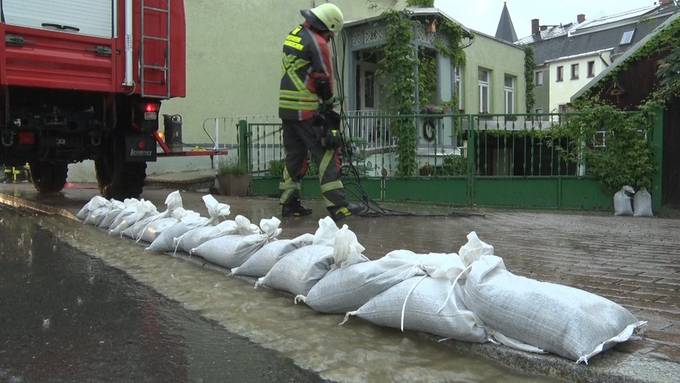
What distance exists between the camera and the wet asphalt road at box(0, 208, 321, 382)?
2439mm

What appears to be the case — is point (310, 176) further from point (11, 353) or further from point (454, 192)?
point (11, 353)

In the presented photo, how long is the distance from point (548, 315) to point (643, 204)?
709cm

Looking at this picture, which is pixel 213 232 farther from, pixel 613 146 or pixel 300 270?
pixel 613 146

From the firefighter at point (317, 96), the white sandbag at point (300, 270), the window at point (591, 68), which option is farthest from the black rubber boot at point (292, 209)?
the window at point (591, 68)

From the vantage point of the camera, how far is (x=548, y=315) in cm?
242

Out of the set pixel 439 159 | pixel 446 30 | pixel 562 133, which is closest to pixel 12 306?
pixel 439 159

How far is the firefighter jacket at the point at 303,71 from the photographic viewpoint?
230 inches

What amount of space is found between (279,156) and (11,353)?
8.02 meters

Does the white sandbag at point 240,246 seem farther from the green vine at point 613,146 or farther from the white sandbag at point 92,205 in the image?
the green vine at point 613,146

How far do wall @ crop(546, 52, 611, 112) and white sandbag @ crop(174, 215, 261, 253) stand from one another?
47.4 m

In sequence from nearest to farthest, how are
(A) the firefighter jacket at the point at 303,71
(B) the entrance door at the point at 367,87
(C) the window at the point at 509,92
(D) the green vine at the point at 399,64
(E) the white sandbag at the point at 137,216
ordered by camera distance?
(E) the white sandbag at the point at 137,216 → (A) the firefighter jacket at the point at 303,71 → (D) the green vine at the point at 399,64 → (B) the entrance door at the point at 367,87 → (C) the window at the point at 509,92

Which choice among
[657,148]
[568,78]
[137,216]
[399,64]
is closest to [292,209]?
[137,216]

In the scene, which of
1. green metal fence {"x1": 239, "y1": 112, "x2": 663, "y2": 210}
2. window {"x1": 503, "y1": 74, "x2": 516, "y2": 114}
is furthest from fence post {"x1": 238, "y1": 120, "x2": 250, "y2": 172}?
window {"x1": 503, "y1": 74, "x2": 516, "y2": 114}

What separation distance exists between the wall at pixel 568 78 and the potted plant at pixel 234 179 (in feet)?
140
